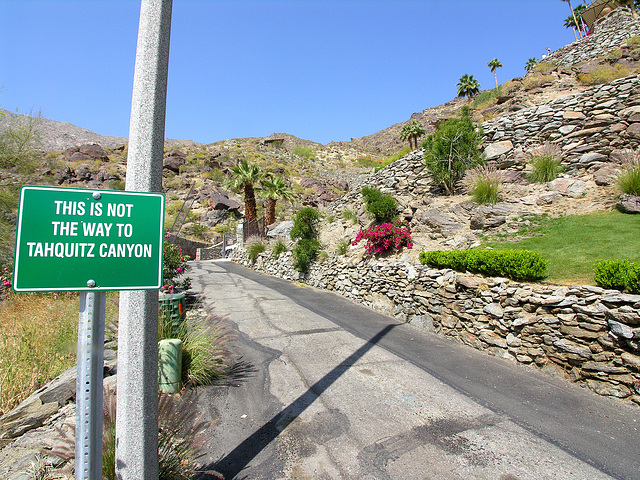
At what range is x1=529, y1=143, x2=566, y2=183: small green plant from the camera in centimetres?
1130

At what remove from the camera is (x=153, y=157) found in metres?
2.45

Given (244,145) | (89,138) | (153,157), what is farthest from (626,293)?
(89,138)

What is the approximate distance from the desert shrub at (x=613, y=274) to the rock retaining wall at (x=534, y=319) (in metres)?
0.18

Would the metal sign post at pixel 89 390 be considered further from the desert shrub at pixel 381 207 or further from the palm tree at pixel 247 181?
the palm tree at pixel 247 181

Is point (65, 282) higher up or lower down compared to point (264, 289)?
higher up

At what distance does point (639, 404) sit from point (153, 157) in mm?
6459

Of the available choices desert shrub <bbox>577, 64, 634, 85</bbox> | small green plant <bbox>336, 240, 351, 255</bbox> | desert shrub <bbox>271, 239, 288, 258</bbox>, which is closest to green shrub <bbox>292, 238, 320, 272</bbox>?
small green plant <bbox>336, 240, 351, 255</bbox>

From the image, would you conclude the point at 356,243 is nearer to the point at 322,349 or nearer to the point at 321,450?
the point at 322,349

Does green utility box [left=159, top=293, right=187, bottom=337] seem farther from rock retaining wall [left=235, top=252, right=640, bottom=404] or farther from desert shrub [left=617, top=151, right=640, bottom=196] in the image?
desert shrub [left=617, top=151, right=640, bottom=196]

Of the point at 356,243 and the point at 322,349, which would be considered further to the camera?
the point at 356,243

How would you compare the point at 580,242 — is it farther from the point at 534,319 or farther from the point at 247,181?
the point at 247,181

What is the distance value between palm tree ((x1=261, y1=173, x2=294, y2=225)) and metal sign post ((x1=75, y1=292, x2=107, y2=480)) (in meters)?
23.3

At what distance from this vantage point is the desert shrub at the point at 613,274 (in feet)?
16.3

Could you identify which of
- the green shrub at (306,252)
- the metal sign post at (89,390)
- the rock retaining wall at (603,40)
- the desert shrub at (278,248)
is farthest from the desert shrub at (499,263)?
the rock retaining wall at (603,40)
